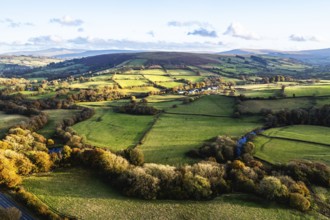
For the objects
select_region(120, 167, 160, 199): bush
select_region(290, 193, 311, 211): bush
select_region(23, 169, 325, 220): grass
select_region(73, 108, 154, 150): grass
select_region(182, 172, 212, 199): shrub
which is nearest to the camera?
select_region(23, 169, 325, 220): grass

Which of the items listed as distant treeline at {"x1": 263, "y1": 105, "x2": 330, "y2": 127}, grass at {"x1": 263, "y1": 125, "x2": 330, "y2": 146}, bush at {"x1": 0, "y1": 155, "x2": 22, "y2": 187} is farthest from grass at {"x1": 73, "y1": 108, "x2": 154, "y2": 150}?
distant treeline at {"x1": 263, "y1": 105, "x2": 330, "y2": 127}

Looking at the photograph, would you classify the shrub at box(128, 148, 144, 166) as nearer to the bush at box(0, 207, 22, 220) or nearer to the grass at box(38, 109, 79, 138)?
the bush at box(0, 207, 22, 220)

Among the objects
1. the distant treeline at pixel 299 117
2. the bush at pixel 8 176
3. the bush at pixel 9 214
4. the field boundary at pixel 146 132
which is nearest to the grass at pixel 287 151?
the distant treeline at pixel 299 117

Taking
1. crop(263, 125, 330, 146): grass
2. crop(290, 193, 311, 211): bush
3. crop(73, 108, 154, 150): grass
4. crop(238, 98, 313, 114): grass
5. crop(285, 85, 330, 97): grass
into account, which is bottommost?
crop(73, 108, 154, 150): grass

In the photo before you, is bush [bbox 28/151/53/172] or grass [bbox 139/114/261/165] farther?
grass [bbox 139/114/261/165]

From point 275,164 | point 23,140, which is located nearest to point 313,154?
point 275,164

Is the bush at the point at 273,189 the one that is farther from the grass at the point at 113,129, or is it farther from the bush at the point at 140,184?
the grass at the point at 113,129

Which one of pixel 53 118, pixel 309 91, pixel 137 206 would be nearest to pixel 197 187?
pixel 137 206
